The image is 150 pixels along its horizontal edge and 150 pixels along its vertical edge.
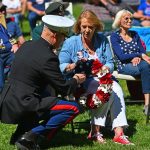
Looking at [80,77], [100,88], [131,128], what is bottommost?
[131,128]

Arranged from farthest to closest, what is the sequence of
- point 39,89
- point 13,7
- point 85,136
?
1. point 13,7
2. point 85,136
3. point 39,89

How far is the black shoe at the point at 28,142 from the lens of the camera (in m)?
6.07

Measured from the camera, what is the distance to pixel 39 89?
618 centimetres

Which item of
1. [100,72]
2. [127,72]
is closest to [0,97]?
[100,72]

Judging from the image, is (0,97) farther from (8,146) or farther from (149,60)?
(149,60)

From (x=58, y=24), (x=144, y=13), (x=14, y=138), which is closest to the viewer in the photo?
(x=58, y=24)

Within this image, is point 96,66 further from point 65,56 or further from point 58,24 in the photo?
point 58,24

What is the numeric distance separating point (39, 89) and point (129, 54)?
7.28 feet

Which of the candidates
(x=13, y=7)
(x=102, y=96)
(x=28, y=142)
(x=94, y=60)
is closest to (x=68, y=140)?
(x=102, y=96)

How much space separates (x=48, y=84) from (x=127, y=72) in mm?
2087

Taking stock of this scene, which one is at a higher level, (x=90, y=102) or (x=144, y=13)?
(x=90, y=102)

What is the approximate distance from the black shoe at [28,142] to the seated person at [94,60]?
2.73 ft

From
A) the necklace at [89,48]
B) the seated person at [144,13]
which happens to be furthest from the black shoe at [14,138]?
the seated person at [144,13]

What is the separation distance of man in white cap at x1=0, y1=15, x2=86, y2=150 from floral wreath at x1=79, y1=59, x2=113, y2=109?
354 mm
